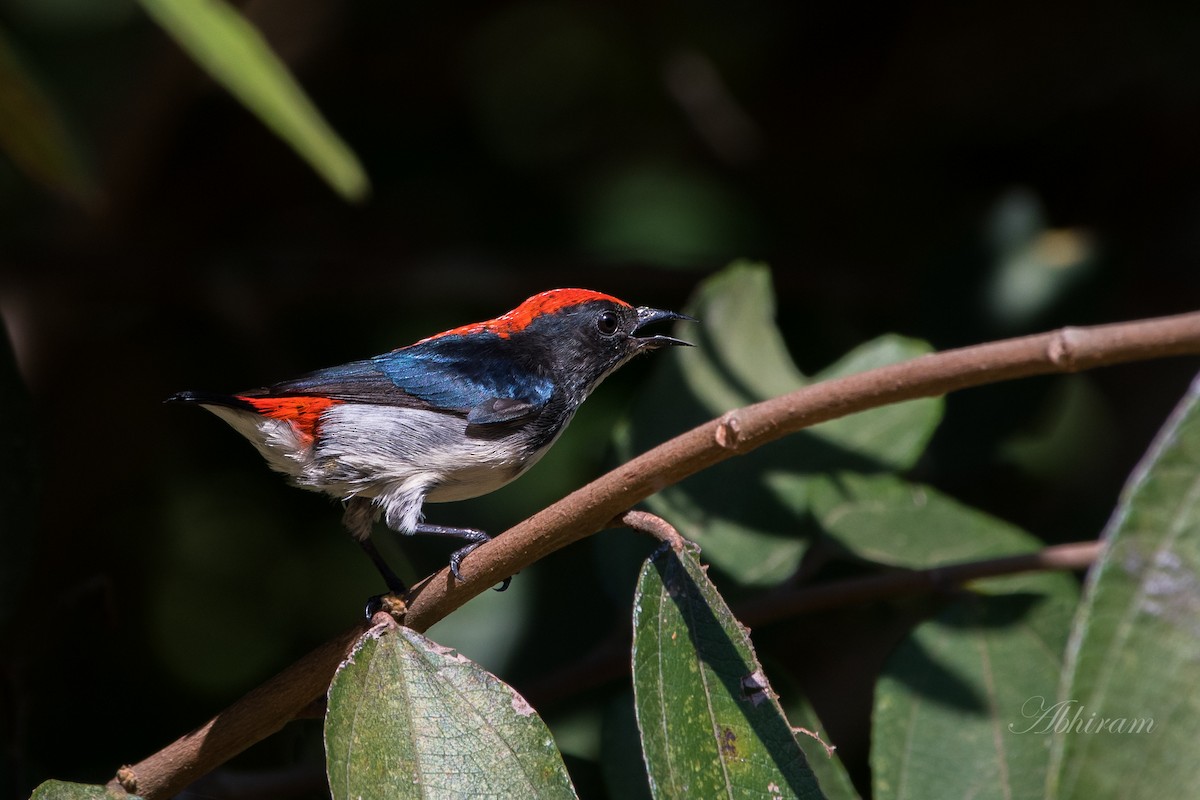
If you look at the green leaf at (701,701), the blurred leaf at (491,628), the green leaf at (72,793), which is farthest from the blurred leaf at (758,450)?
the green leaf at (72,793)

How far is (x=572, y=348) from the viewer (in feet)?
9.41

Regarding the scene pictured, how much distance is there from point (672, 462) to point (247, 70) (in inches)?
43.7

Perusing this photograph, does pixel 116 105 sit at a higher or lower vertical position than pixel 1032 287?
higher

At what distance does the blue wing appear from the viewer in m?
2.63

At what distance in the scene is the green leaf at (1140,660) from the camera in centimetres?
122

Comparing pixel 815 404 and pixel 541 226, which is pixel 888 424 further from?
pixel 541 226

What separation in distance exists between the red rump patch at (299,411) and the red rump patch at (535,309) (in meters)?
0.38

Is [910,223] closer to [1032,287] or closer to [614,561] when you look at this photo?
[1032,287]

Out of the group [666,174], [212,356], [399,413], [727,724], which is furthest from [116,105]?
[727,724]

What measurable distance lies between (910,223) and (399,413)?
2.62 meters

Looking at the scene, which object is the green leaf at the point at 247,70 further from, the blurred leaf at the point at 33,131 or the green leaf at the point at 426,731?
the green leaf at the point at 426,731

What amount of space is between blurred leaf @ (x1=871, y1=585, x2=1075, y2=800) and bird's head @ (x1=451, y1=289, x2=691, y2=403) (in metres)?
1.01

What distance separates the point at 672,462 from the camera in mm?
1604

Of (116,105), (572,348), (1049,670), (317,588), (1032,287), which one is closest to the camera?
(1049,670)
